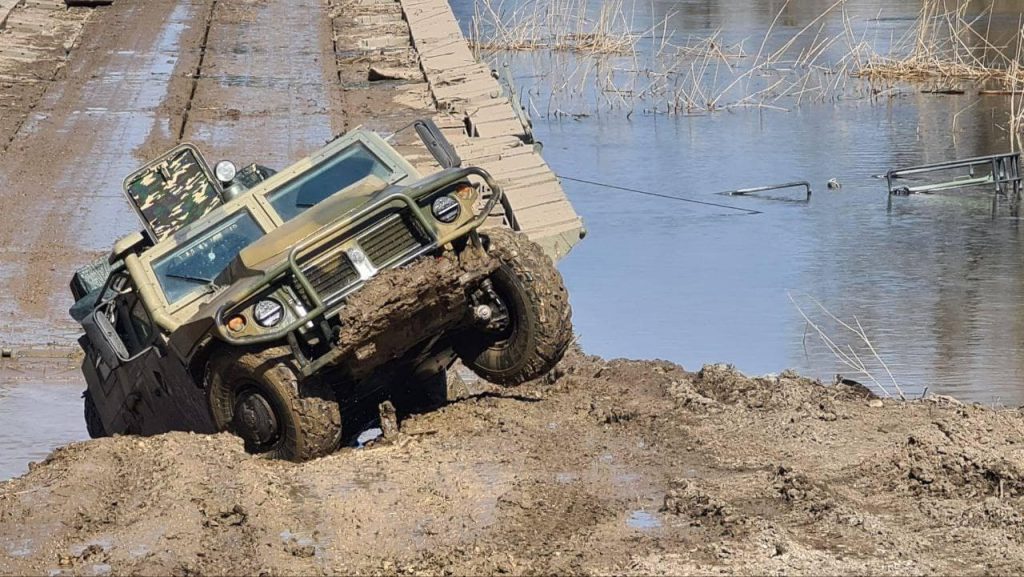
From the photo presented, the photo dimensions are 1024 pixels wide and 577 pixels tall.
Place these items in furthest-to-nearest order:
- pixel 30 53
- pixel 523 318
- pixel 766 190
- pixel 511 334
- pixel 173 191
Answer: pixel 30 53
pixel 766 190
pixel 173 191
pixel 511 334
pixel 523 318

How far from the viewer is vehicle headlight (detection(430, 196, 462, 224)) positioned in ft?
28.3

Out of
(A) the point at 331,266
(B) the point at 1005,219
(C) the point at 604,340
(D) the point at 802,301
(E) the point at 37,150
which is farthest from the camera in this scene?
(E) the point at 37,150

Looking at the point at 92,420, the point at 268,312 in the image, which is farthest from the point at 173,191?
the point at 268,312

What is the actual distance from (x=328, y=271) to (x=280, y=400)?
0.70 m

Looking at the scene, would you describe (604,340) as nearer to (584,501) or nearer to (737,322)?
(737,322)

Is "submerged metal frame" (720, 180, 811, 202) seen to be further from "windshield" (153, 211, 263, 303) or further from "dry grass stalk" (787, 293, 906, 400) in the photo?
"windshield" (153, 211, 263, 303)

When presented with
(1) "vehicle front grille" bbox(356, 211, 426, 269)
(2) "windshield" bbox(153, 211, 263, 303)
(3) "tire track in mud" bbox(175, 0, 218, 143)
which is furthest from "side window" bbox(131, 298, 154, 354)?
(3) "tire track in mud" bbox(175, 0, 218, 143)

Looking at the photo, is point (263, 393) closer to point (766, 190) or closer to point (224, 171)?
point (224, 171)

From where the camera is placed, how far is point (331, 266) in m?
8.50

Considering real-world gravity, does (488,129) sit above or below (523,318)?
below

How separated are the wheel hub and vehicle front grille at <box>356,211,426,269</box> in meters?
0.95

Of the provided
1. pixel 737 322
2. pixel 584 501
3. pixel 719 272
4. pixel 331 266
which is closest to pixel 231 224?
pixel 331 266

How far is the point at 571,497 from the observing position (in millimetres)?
8117

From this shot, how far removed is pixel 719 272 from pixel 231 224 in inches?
290
